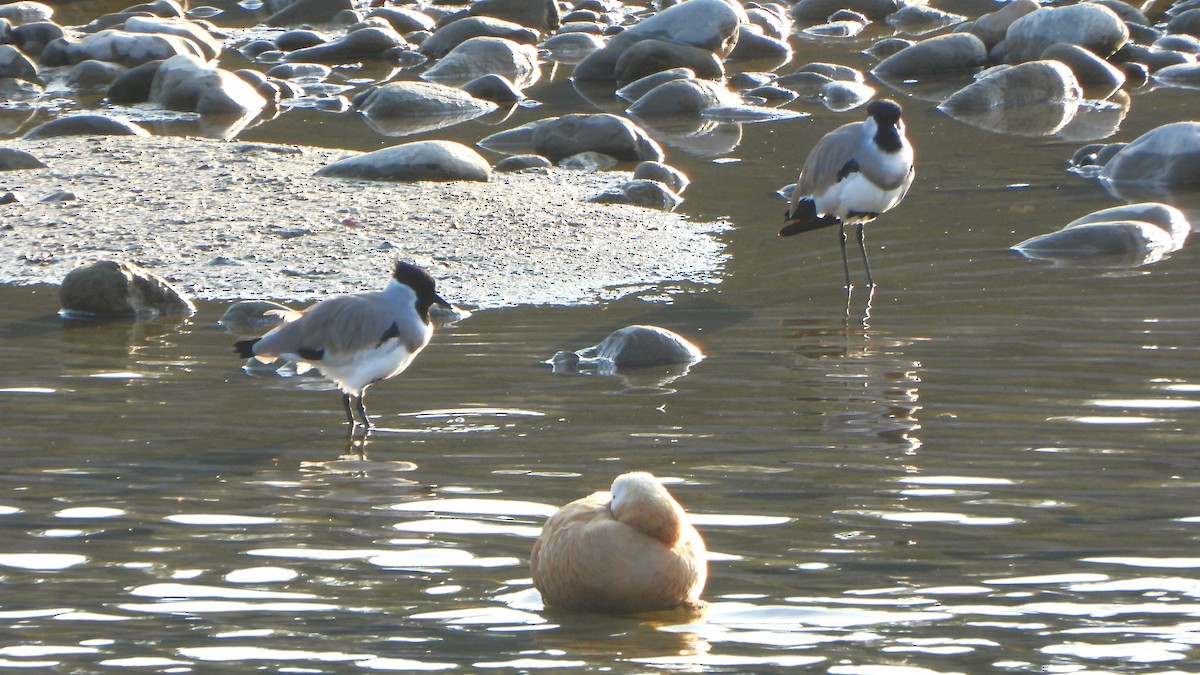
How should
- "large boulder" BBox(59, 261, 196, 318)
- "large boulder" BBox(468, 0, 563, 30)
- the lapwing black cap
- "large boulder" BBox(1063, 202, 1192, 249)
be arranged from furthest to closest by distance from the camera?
"large boulder" BBox(468, 0, 563, 30) < "large boulder" BBox(1063, 202, 1192, 249) < the lapwing black cap < "large boulder" BBox(59, 261, 196, 318)

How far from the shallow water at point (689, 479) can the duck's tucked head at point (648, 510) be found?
0.86 ft

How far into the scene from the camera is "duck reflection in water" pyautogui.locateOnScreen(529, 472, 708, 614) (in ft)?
14.9

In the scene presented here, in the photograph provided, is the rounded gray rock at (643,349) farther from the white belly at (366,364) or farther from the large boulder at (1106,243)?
the large boulder at (1106,243)

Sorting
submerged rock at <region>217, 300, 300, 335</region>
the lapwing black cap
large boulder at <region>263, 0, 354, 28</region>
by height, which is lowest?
submerged rock at <region>217, 300, 300, 335</region>

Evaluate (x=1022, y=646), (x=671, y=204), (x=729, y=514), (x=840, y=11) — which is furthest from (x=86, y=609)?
(x=840, y=11)

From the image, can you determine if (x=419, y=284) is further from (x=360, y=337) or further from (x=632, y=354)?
(x=632, y=354)

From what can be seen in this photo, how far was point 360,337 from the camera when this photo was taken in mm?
6746

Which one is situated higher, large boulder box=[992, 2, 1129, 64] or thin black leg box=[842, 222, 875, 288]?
large boulder box=[992, 2, 1129, 64]

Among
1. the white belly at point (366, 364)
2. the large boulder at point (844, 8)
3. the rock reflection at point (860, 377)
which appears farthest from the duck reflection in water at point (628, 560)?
the large boulder at point (844, 8)

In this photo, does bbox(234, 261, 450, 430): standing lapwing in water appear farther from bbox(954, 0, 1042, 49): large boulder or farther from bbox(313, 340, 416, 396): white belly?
bbox(954, 0, 1042, 49): large boulder

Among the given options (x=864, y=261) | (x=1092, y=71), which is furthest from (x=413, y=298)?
(x=1092, y=71)

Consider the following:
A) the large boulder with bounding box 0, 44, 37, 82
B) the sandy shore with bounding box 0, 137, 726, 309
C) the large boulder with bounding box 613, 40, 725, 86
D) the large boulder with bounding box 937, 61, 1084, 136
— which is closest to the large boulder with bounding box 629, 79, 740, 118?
the large boulder with bounding box 613, 40, 725, 86

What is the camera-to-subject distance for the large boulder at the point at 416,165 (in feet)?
39.1

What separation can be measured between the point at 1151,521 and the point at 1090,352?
250cm
